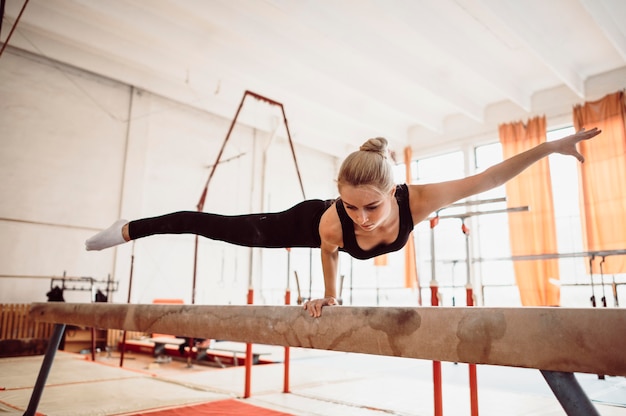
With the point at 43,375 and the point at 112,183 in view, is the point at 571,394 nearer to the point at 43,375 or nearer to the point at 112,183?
the point at 43,375

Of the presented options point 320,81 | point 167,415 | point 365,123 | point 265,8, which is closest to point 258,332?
point 167,415

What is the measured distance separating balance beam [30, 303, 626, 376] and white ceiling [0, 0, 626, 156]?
5.49 meters

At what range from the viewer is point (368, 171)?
63.0 inches

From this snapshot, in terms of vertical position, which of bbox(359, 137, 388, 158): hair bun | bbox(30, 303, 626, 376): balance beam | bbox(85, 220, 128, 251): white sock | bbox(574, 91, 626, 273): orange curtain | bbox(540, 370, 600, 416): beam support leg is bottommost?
bbox(540, 370, 600, 416): beam support leg

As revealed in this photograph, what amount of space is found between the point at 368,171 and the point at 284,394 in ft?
8.58

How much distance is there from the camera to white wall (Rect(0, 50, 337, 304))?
7129mm

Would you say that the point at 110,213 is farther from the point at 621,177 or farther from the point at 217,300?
the point at 621,177

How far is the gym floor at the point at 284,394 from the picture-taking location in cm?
302

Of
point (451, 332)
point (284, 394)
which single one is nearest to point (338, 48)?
point (284, 394)

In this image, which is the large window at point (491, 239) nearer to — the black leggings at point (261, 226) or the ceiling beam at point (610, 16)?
the ceiling beam at point (610, 16)

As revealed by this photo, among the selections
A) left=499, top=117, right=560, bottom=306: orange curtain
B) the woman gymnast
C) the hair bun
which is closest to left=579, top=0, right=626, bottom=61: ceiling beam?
left=499, top=117, right=560, bottom=306: orange curtain

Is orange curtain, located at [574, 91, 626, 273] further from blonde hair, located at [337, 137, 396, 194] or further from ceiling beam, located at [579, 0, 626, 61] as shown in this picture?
blonde hair, located at [337, 137, 396, 194]

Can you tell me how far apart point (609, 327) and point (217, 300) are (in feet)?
30.0

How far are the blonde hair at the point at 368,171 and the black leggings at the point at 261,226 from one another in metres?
0.45
